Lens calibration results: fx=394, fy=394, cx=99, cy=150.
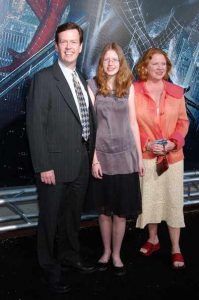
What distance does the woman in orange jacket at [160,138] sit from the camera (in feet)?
9.91

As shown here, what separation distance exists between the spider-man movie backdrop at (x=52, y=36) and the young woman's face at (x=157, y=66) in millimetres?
975

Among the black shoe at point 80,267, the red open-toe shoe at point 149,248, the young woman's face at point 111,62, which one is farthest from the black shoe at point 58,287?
the young woman's face at point 111,62

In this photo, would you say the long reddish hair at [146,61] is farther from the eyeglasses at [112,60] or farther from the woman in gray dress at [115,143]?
the eyeglasses at [112,60]

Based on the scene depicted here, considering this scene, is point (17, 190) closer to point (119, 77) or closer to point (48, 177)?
point (48, 177)

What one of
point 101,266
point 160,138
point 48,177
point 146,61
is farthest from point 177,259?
point 146,61

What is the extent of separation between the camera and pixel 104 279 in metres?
2.93

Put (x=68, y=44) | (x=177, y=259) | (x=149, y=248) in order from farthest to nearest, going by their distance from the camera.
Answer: (x=149, y=248), (x=177, y=259), (x=68, y=44)

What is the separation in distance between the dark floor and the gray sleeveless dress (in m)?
0.51

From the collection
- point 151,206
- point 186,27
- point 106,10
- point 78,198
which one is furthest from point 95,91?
point 186,27

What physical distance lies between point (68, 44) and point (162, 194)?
1399 mm

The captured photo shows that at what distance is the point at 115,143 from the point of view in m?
2.85

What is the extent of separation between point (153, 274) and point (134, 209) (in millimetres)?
565

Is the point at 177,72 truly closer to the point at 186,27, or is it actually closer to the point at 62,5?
the point at 186,27

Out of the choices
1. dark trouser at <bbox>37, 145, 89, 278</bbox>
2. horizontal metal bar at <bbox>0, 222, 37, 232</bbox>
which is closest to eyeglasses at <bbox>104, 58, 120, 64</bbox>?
dark trouser at <bbox>37, 145, 89, 278</bbox>
